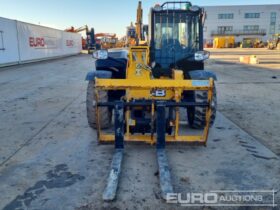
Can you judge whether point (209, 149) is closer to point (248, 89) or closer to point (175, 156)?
point (175, 156)

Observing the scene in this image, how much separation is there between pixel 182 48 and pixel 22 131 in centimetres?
399

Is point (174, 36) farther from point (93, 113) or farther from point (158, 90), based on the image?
point (93, 113)

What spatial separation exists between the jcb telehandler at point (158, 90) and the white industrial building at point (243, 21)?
7510cm

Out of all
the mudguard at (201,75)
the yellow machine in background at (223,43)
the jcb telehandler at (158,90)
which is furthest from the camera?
the yellow machine in background at (223,43)

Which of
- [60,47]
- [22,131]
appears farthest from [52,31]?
[22,131]

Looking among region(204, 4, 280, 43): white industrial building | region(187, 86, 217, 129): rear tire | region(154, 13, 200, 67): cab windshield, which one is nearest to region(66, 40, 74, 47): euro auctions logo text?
region(154, 13, 200, 67): cab windshield

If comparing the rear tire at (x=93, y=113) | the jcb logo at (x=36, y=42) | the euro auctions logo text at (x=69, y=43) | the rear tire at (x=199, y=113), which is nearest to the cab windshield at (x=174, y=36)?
the rear tire at (x=199, y=113)

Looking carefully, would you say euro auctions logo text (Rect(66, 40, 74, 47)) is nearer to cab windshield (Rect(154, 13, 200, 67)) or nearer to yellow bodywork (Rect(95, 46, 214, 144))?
cab windshield (Rect(154, 13, 200, 67))

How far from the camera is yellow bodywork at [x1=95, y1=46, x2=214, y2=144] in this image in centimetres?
448

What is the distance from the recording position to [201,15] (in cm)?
630

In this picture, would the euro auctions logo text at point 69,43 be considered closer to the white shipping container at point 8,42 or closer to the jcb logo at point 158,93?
the white shipping container at point 8,42

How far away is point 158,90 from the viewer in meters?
4.83

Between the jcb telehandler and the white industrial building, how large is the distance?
75100 mm

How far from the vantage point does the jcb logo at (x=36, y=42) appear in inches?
982
